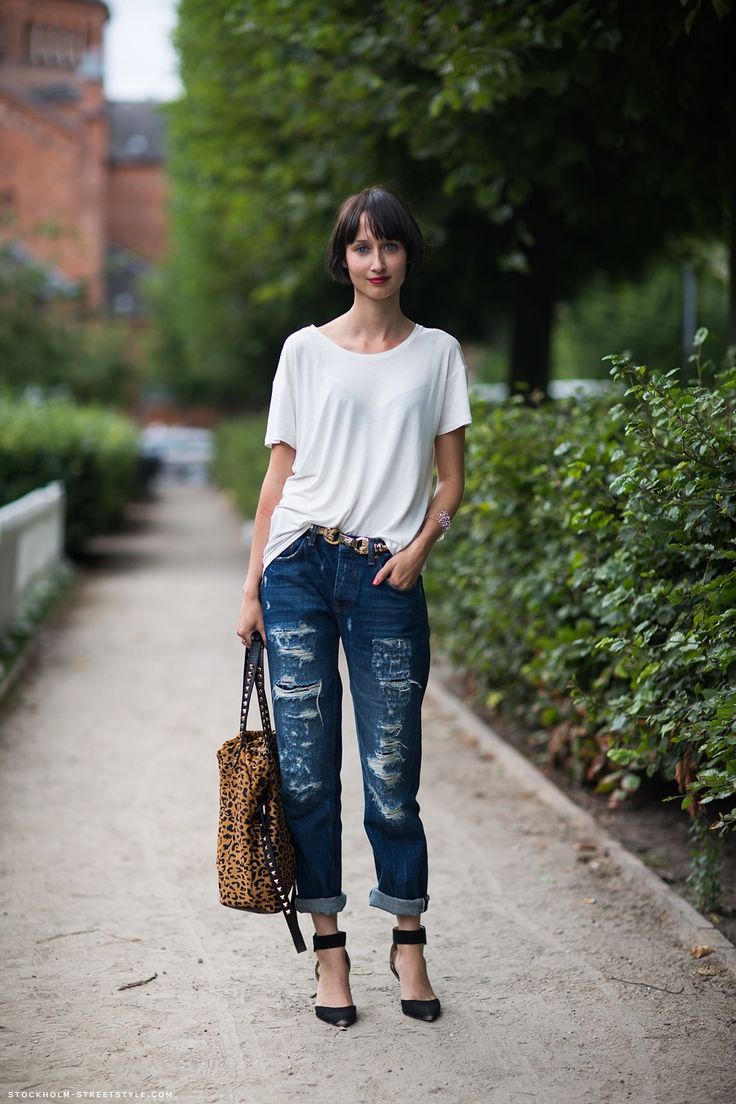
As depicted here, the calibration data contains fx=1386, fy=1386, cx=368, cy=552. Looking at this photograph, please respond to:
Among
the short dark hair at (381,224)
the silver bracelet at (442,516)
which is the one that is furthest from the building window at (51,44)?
the silver bracelet at (442,516)

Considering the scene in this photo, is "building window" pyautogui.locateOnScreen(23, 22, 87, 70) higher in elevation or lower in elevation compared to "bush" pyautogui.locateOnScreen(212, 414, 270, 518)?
higher

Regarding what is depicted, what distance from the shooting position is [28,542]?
40.6 feet

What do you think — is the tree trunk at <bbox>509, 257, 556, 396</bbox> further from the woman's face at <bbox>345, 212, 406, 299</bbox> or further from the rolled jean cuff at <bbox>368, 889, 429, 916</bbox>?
the rolled jean cuff at <bbox>368, 889, 429, 916</bbox>

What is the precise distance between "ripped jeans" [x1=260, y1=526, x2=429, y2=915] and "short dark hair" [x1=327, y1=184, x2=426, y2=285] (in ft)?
2.61

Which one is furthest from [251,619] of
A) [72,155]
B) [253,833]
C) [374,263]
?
[72,155]

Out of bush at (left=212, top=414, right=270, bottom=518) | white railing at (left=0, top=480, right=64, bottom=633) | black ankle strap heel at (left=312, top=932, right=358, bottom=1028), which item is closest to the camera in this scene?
black ankle strap heel at (left=312, top=932, right=358, bottom=1028)

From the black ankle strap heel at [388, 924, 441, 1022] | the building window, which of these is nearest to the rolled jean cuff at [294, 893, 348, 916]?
the black ankle strap heel at [388, 924, 441, 1022]

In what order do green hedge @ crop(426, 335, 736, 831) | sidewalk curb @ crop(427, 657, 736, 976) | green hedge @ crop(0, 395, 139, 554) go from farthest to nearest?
green hedge @ crop(0, 395, 139, 554) → sidewalk curb @ crop(427, 657, 736, 976) → green hedge @ crop(426, 335, 736, 831)

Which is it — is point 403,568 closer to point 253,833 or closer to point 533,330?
point 253,833

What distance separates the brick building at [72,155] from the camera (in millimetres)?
59875

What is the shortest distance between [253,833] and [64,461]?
13354 mm

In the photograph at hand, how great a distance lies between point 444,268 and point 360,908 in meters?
10.6

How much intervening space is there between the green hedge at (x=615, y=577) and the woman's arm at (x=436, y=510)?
0.59m

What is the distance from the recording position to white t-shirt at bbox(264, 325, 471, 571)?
3678mm
